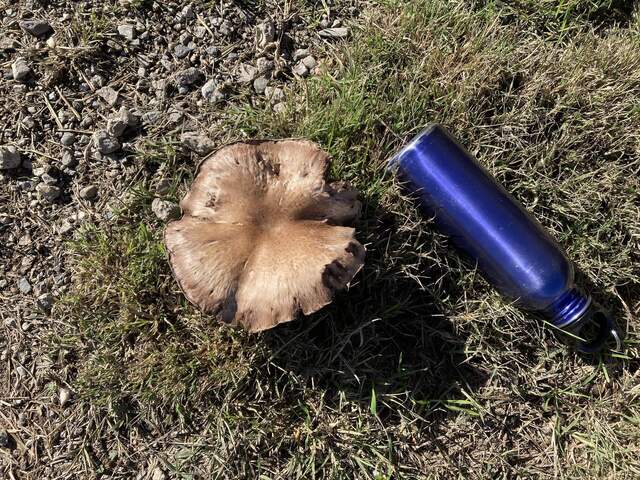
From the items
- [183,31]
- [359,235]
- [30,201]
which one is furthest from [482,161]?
[30,201]

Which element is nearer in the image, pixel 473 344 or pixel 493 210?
pixel 493 210

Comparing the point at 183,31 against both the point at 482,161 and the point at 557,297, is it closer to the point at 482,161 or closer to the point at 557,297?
the point at 482,161

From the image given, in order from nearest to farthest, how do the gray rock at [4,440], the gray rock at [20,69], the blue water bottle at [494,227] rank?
the blue water bottle at [494,227], the gray rock at [4,440], the gray rock at [20,69]

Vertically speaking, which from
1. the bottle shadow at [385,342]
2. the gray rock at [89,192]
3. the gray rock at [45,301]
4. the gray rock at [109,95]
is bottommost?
the gray rock at [45,301]

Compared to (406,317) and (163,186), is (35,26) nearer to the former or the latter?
(163,186)

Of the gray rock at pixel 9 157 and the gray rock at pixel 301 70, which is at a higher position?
the gray rock at pixel 301 70

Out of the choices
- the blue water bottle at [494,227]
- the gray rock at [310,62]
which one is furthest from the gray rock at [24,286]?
the blue water bottle at [494,227]

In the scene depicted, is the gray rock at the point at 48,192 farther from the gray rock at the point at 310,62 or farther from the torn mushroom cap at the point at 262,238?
the gray rock at the point at 310,62
